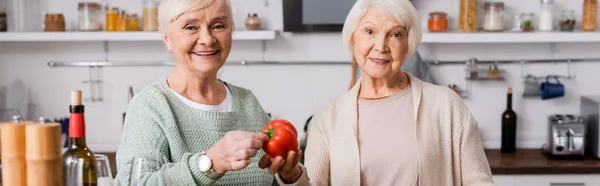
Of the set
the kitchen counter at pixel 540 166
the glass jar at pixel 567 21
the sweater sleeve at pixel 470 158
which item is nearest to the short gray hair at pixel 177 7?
the sweater sleeve at pixel 470 158

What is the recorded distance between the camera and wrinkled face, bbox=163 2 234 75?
183cm

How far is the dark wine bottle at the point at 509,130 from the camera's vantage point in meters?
4.21

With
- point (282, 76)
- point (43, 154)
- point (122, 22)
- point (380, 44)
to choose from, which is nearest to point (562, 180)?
point (282, 76)

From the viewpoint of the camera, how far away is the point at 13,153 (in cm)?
138

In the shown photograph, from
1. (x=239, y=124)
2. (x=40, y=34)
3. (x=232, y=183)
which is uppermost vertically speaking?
(x=40, y=34)

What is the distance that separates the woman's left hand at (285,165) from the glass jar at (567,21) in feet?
8.75

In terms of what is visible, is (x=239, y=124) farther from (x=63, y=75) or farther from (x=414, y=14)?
(x=63, y=75)

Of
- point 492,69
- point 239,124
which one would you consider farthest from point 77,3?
point 239,124

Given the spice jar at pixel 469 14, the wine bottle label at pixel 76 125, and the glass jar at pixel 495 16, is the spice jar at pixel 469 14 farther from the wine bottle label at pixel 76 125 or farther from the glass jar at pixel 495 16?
the wine bottle label at pixel 76 125

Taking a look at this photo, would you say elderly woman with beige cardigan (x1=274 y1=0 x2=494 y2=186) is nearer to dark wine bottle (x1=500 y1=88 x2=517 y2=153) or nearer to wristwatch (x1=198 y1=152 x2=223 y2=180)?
wristwatch (x1=198 y1=152 x2=223 y2=180)

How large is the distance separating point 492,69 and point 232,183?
2.67 metres

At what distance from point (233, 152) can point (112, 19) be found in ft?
8.95

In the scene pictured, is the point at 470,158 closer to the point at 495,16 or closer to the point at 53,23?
the point at 495,16

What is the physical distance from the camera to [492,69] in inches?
168
